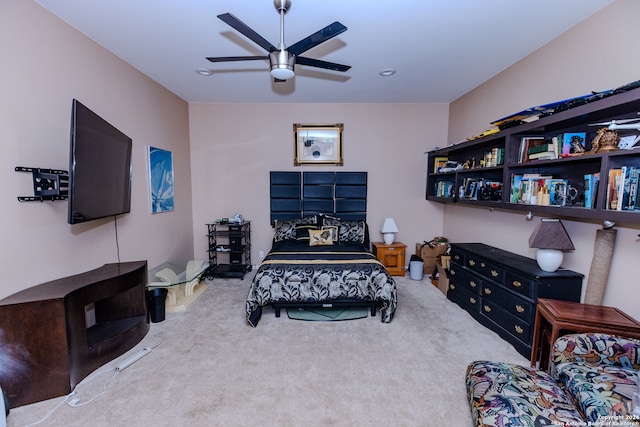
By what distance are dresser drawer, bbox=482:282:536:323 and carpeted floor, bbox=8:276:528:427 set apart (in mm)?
325

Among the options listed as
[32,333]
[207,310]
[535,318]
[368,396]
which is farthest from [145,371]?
[535,318]

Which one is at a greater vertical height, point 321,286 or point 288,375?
point 321,286

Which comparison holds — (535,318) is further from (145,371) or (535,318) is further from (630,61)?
(145,371)

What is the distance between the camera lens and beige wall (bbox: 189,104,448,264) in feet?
15.2

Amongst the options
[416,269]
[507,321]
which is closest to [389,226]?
[416,269]

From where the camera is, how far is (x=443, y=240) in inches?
181

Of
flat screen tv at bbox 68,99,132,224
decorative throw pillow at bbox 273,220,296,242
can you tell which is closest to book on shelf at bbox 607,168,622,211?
decorative throw pillow at bbox 273,220,296,242

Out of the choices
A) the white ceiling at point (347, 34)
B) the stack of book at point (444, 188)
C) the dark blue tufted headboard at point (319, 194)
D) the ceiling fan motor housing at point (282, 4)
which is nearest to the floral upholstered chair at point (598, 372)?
the white ceiling at point (347, 34)

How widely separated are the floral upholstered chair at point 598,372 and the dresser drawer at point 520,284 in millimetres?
636

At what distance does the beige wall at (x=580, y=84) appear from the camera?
6.46ft

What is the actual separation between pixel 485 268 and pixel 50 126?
4274 millimetres

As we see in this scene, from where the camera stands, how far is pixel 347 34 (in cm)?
251

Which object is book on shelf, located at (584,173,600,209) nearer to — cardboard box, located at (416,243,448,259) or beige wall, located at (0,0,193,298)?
cardboard box, located at (416,243,448,259)

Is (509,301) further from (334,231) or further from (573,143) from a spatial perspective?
(334,231)
